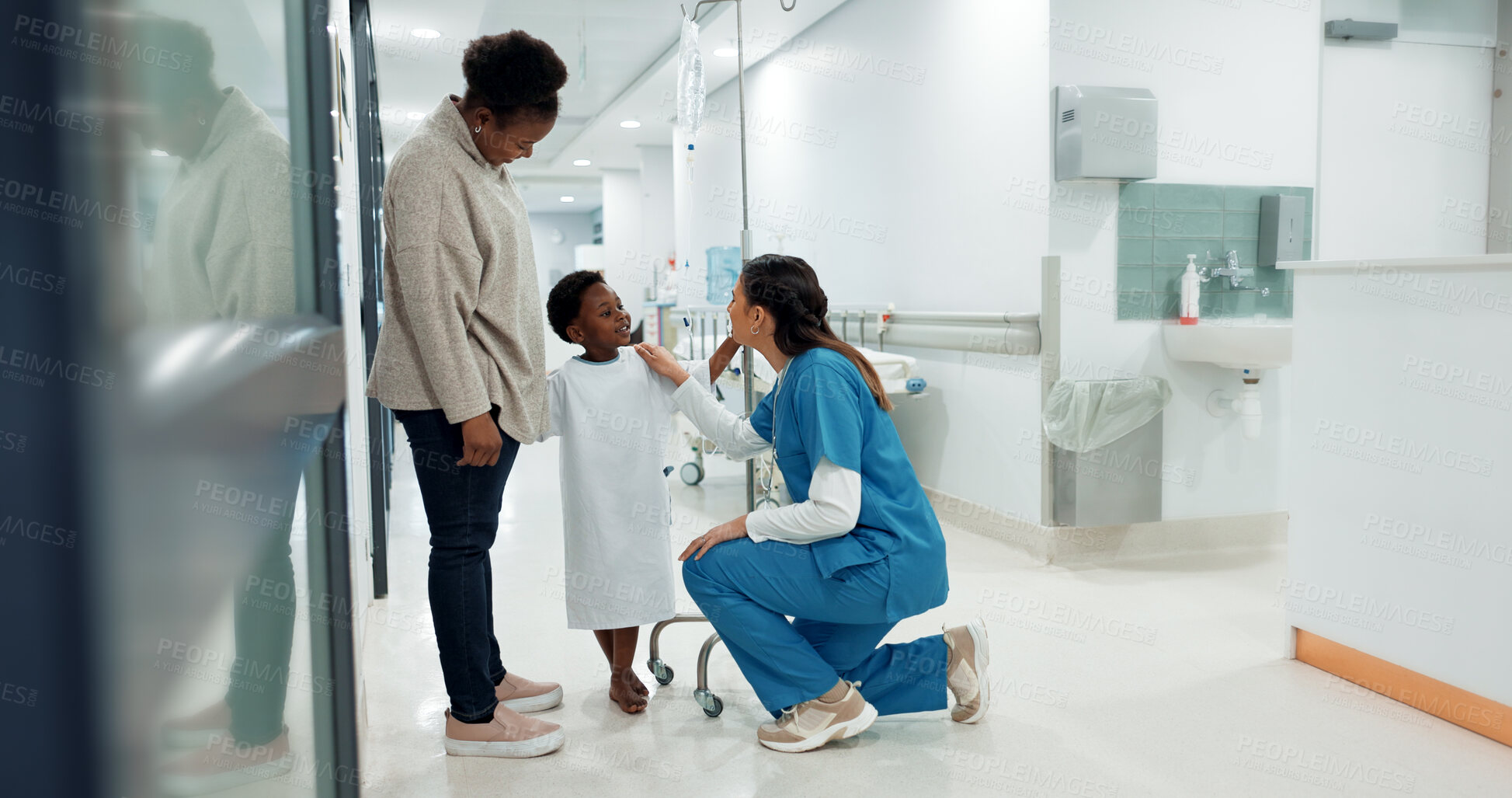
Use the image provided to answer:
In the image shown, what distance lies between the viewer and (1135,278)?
3.35m

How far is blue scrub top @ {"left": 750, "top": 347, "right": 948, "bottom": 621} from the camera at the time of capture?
5.88 ft

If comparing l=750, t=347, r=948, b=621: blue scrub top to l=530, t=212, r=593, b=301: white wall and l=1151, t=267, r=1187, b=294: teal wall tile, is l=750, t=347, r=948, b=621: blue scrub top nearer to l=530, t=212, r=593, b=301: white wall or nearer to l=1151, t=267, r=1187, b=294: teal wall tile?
l=1151, t=267, r=1187, b=294: teal wall tile

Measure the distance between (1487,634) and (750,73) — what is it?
4926mm

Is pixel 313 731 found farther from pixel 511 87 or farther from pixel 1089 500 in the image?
pixel 1089 500

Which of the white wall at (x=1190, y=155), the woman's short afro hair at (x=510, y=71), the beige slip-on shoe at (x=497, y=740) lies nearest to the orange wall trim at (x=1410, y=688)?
the white wall at (x=1190, y=155)

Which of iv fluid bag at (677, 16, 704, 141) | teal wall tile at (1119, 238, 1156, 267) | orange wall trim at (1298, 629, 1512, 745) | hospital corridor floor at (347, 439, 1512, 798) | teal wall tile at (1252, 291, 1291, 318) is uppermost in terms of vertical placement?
iv fluid bag at (677, 16, 704, 141)

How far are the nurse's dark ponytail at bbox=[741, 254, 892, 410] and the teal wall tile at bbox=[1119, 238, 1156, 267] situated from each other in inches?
69.8

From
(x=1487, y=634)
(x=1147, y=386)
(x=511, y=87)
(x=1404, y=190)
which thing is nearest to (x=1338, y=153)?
(x=1404, y=190)

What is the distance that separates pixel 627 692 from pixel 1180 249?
2418 millimetres

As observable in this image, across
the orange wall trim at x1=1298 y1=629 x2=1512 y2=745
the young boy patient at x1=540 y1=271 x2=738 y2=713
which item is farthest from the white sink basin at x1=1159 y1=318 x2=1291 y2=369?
the young boy patient at x1=540 y1=271 x2=738 y2=713

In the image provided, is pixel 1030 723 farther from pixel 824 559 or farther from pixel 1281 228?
pixel 1281 228

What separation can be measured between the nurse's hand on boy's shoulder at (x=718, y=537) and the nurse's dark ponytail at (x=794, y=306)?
0.35m

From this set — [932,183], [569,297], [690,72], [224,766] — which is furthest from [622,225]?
[224,766]

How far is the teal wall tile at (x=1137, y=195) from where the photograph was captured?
330 centimetres
